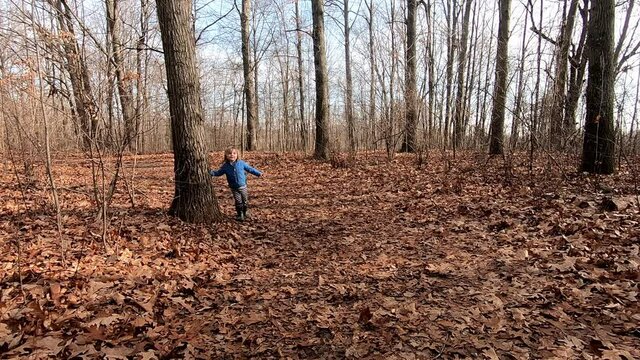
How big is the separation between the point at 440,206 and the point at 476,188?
5.08 feet

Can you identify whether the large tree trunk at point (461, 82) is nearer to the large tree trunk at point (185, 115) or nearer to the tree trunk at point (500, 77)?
the tree trunk at point (500, 77)

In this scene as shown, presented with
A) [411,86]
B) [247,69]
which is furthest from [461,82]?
[247,69]

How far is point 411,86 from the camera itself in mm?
11805

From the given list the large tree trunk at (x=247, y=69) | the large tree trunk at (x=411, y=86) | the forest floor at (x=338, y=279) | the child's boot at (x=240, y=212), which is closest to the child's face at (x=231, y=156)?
the child's boot at (x=240, y=212)

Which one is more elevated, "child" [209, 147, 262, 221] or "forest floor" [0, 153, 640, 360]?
"child" [209, 147, 262, 221]

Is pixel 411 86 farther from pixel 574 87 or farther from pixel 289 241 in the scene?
pixel 289 241

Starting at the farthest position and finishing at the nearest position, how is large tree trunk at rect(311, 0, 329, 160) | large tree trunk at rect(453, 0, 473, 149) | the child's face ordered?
large tree trunk at rect(311, 0, 329, 160)
large tree trunk at rect(453, 0, 473, 149)
the child's face

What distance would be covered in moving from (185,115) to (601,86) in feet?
24.9

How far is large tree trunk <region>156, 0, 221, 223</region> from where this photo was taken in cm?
560

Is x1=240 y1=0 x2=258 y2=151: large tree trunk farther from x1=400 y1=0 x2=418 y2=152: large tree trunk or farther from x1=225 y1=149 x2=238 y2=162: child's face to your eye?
x1=225 y1=149 x2=238 y2=162: child's face

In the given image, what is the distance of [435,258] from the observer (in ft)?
16.4

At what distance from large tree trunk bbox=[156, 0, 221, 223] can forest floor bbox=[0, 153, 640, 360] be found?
0.42 metres

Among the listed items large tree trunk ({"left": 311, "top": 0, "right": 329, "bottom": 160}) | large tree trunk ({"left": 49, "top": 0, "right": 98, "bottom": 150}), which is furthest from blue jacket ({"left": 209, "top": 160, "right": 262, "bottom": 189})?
large tree trunk ({"left": 311, "top": 0, "right": 329, "bottom": 160})

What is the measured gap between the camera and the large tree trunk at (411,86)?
458 inches
